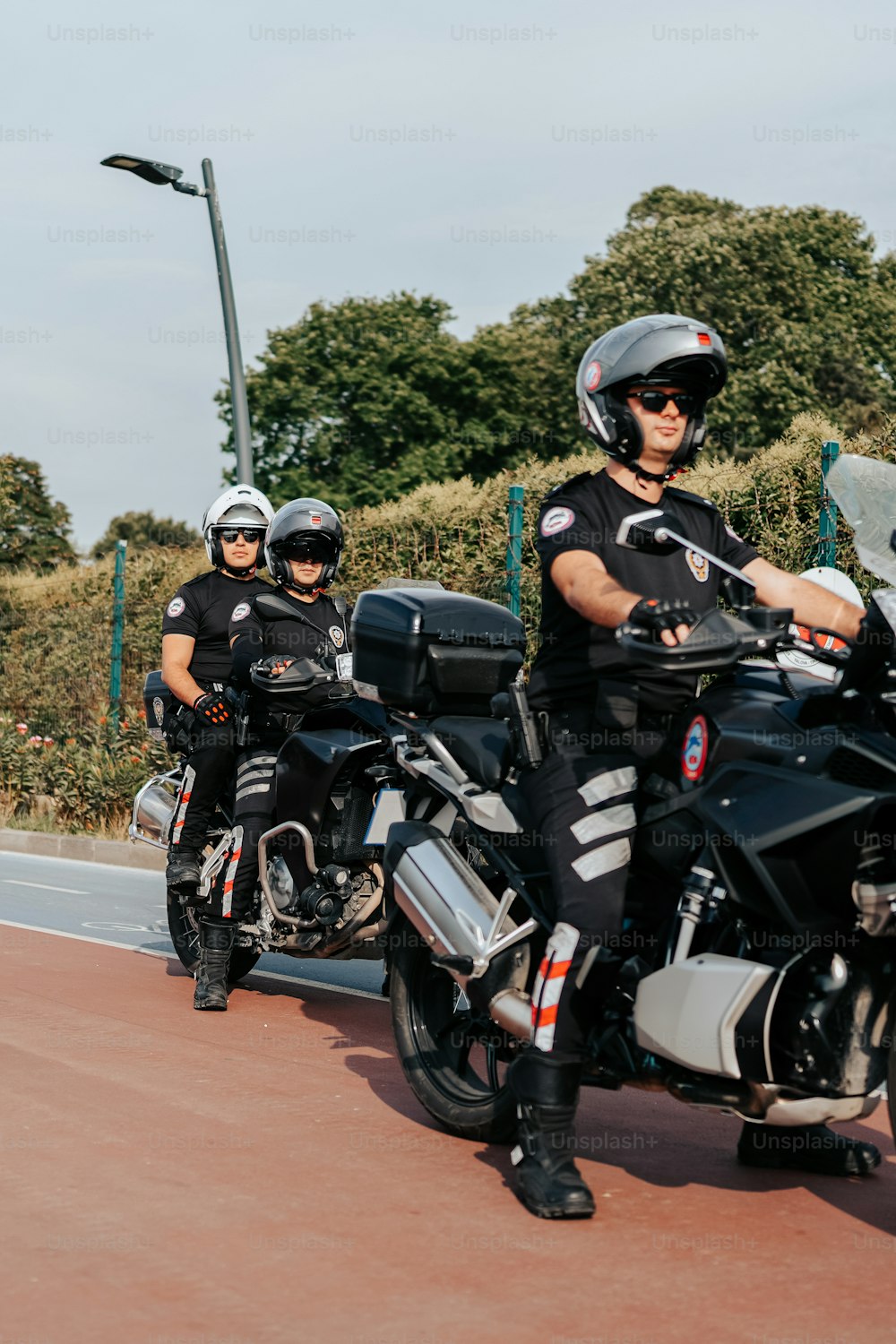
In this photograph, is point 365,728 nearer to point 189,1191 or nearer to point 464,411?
point 189,1191

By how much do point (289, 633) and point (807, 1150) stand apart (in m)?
3.52

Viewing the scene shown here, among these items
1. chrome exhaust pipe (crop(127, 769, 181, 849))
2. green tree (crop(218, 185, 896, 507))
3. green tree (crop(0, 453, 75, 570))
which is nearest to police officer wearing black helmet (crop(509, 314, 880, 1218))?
chrome exhaust pipe (crop(127, 769, 181, 849))

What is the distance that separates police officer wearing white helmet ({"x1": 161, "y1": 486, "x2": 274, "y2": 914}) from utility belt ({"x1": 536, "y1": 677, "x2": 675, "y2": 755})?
3.50 metres

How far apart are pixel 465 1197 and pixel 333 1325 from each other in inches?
41.7

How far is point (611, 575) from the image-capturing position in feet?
14.9

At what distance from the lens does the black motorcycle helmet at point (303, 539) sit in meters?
7.46

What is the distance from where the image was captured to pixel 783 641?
4086mm

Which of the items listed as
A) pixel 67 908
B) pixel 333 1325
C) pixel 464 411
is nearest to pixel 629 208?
pixel 464 411

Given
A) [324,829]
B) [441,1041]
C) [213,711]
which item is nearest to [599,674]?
[441,1041]

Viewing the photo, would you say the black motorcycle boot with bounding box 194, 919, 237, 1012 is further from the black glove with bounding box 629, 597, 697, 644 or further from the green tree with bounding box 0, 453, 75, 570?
the green tree with bounding box 0, 453, 75, 570

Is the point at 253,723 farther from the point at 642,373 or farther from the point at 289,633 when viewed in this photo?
the point at 642,373

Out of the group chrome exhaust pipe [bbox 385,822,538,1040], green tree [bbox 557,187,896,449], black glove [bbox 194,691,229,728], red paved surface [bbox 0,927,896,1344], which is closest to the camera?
red paved surface [bbox 0,927,896,1344]

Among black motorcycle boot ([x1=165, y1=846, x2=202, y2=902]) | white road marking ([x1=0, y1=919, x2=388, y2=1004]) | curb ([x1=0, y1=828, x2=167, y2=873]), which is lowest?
curb ([x1=0, y1=828, x2=167, y2=873])

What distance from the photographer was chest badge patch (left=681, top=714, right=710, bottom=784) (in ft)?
13.7
